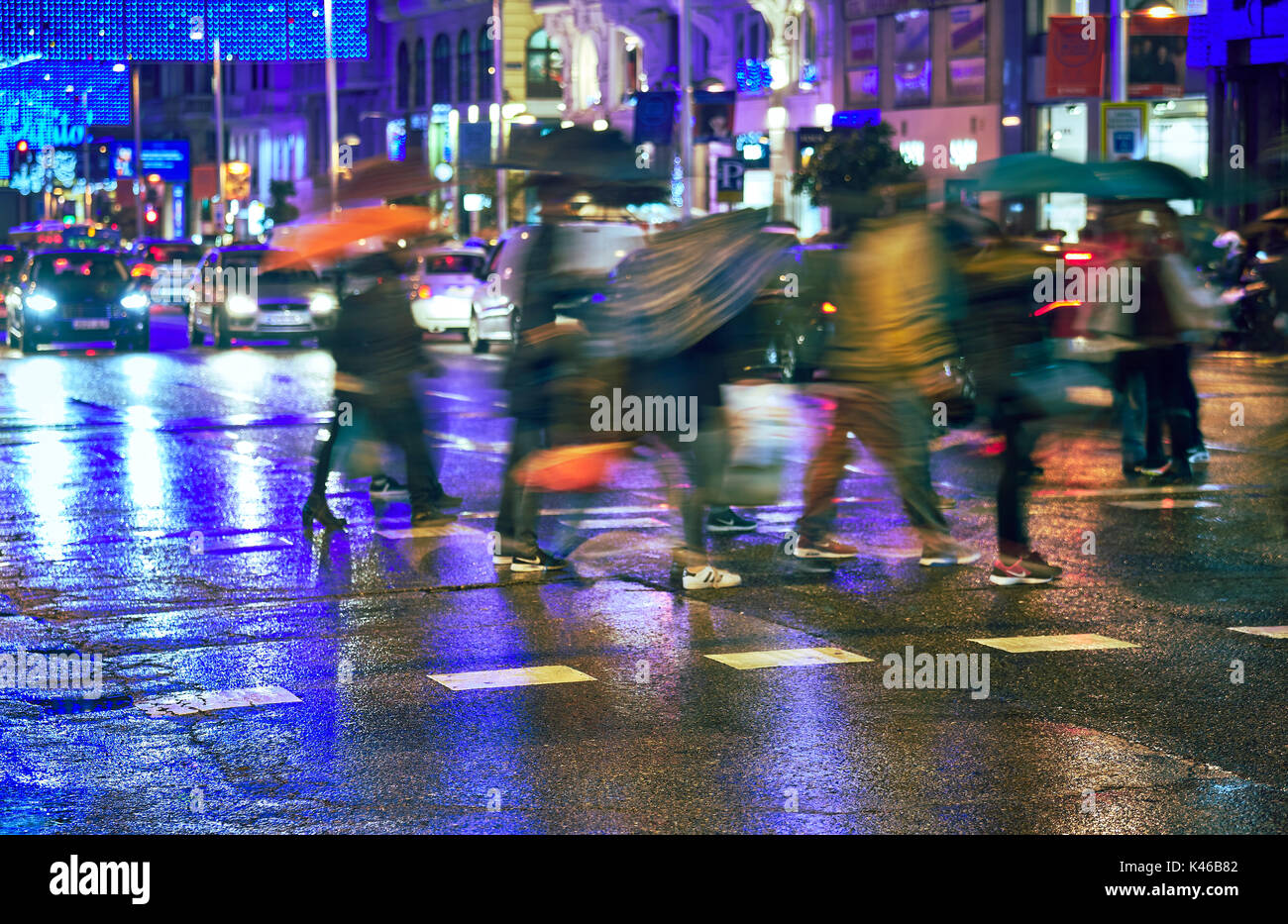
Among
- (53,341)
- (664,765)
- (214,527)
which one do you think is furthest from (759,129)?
(664,765)

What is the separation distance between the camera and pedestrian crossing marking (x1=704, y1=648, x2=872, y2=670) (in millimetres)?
7645

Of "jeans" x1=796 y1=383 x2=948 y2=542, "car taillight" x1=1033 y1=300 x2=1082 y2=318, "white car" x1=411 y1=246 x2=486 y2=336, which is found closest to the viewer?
"jeans" x1=796 y1=383 x2=948 y2=542

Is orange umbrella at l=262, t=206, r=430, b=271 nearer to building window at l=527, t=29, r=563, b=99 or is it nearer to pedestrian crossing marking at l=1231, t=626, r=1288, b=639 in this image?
pedestrian crossing marking at l=1231, t=626, r=1288, b=639

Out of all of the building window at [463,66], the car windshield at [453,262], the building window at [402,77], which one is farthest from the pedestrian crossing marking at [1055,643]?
the building window at [402,77]

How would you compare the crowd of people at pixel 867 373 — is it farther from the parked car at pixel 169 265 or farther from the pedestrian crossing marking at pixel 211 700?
the parked car at pixel 169 265

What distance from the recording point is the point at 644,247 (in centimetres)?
950

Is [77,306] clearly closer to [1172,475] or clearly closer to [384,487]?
[384,487]

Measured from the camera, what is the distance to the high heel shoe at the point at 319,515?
36.9 ft

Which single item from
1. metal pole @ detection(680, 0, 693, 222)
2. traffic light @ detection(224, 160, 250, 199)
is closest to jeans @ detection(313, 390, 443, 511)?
metal pole @ detection(680, 0, 693, 222)

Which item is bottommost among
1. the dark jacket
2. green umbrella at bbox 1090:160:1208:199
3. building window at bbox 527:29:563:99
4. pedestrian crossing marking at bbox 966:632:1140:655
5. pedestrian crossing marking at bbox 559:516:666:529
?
pedestrian crossing marking at bbox 559:516:666:529

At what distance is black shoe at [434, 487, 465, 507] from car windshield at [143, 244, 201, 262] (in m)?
34.1

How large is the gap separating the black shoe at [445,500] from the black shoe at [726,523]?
1.52m
